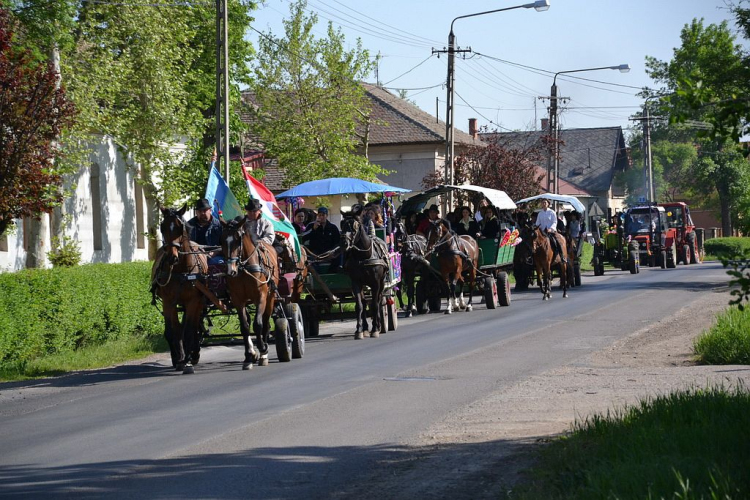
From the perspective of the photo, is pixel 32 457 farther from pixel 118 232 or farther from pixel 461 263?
pixel 118 232

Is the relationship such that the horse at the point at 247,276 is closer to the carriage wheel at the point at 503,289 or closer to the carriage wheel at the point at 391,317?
the carriage wheel at the point at 391,317

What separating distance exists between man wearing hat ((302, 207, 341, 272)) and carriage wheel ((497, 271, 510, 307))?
7.15 m

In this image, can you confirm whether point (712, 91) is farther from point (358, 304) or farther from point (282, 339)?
point (358, 304)

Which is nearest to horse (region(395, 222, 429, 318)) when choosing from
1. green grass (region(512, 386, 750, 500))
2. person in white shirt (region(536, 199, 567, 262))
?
person in white shirt (region(536, 199, 567, 262))

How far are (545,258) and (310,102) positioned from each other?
17.0 metres

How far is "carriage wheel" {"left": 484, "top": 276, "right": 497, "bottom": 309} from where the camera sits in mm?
25891

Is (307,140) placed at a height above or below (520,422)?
above

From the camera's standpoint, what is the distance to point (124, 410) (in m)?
12.0

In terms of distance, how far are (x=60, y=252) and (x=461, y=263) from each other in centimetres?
1169

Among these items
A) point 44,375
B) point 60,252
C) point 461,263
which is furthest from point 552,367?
point 60,252

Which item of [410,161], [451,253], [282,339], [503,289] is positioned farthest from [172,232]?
[410,161]

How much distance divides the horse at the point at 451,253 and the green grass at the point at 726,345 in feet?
30.2

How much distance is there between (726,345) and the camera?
47.4 feet

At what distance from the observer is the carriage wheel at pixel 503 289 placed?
26672 millimetres
